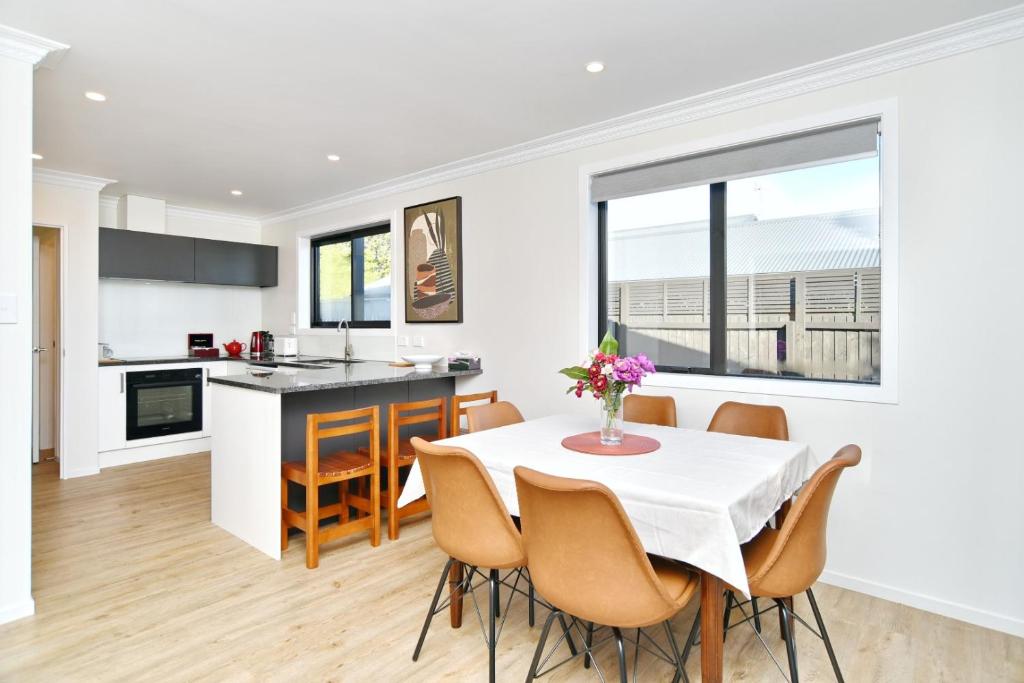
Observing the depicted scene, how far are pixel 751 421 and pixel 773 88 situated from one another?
1753mm

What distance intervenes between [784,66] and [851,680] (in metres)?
2.71

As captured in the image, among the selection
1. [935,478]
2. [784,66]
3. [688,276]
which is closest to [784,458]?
[935,478]

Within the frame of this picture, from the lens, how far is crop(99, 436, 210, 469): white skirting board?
16.1 feet

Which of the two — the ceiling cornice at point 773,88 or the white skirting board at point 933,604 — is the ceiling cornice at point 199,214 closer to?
the ceiling cornice at point 773,88

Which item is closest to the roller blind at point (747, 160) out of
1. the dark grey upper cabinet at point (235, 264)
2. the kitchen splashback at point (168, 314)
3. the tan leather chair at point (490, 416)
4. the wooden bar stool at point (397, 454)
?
the tan leather chair at point (490, 416)

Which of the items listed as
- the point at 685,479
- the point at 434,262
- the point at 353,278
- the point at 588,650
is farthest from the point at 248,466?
the point at 353,278

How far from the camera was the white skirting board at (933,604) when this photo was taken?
7.81ft

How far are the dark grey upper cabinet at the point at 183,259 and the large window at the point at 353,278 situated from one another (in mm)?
630

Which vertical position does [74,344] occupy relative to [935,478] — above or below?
above

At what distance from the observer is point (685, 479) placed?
1848 millimetres

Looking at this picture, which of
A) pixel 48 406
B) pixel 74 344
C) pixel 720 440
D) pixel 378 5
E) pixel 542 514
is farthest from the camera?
pixel 48 406

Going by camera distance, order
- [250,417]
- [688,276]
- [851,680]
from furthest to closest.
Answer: [688,276] < [250,417] < [851,680]

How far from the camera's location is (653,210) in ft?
11.9

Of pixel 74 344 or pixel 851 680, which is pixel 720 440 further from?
pixel 74 344
